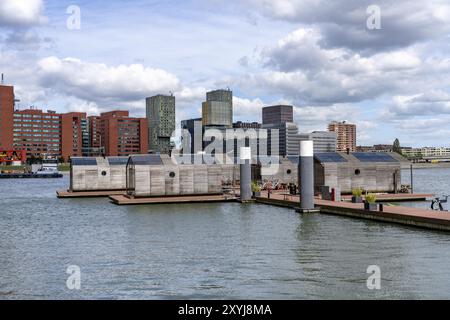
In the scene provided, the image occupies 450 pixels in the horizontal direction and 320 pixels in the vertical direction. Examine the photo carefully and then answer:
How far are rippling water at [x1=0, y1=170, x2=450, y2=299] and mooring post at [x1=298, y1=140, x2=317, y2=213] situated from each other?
3.37 metres

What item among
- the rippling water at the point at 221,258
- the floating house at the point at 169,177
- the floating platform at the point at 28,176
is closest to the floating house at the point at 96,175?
the floating house at the point at 169,177

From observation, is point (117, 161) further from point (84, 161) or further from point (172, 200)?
point (172, 200)

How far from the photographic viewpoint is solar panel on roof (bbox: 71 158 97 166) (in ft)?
266

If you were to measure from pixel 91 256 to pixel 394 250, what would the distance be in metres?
16.1

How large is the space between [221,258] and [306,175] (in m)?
22.3

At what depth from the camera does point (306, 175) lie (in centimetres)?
4675

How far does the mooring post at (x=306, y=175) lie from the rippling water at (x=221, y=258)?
3.37 m

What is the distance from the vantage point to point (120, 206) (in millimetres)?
57969

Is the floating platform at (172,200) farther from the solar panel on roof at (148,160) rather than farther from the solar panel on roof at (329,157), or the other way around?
the solar panel on roof at (329,157)

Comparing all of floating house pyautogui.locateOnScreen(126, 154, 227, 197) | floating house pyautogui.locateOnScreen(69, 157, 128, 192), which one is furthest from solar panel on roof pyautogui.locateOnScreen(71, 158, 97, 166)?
floating house pyautogui.locateOnScreen(126, 154, 227, 197)

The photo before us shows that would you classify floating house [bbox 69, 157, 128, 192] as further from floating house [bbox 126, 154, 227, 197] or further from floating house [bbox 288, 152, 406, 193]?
floating house [bbox 288, 152, 406, 193]
